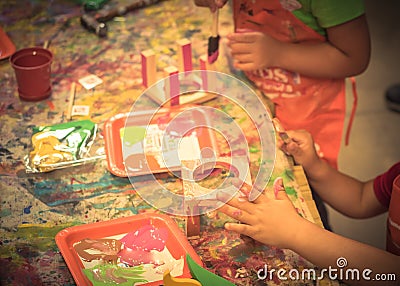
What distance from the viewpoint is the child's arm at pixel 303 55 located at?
5.16 ft

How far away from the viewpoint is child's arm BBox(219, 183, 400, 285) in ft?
3.82

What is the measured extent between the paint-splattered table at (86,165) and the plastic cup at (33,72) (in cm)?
2

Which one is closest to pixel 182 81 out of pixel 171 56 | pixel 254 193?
pixel 171 56

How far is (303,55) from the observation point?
5.28 feet

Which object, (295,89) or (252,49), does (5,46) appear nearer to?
(252,49)

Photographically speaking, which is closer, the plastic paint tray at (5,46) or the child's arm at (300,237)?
the child's arm at (300,237)

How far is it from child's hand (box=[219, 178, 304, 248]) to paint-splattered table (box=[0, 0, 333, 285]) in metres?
0.03

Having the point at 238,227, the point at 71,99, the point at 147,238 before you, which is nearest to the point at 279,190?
the point at 238,227

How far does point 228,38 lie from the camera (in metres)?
1.60

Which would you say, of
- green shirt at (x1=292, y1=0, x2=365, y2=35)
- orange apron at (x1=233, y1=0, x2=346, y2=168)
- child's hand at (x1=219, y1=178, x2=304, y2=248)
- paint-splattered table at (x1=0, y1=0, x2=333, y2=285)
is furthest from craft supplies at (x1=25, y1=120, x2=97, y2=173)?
green shirt at (x1=292, y1=0, x2=365, y2=35)

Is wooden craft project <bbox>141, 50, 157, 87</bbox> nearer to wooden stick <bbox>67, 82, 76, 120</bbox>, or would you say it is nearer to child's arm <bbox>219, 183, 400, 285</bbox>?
wooden stick <bbox>67, 82, 76, 120</bbox>

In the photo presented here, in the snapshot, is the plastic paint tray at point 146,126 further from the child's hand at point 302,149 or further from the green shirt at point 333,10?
the green shirt at point 333,10

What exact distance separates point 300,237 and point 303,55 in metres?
0.59

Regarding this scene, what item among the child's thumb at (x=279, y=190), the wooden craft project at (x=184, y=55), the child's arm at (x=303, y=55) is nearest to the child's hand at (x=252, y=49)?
the child's arm at (x=303, y=55)
